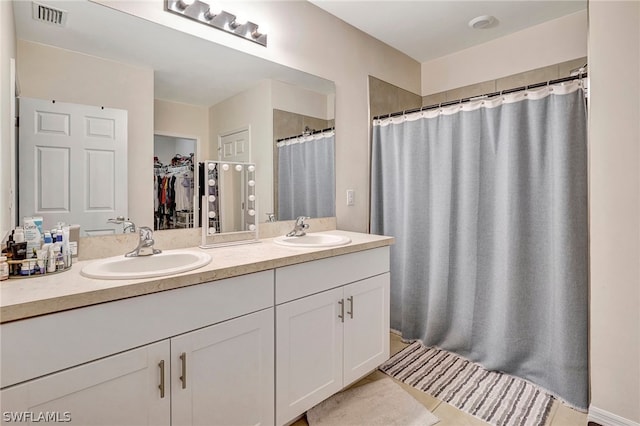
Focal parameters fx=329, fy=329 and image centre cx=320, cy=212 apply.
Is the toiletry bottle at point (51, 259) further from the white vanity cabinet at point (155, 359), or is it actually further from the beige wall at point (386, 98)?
the beige wall at point (386, 98)

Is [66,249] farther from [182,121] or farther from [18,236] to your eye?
[182,121]

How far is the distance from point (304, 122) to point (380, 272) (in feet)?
3.67

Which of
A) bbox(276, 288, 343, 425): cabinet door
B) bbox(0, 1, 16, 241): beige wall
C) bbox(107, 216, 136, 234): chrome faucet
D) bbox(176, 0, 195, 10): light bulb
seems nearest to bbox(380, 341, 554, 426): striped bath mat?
bbox(276, 288, 343, 425): cabinet door

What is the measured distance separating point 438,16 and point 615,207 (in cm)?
167

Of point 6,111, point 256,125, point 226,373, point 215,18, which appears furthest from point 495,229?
Result: point 6,111

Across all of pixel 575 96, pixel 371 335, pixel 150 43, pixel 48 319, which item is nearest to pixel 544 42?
pixel 575 96

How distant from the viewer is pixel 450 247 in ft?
7.54

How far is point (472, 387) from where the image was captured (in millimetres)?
1917

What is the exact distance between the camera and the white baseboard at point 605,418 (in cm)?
152

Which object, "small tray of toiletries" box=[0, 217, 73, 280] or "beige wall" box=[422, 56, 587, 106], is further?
"beige wall" box=[422, 56, 587, 106]

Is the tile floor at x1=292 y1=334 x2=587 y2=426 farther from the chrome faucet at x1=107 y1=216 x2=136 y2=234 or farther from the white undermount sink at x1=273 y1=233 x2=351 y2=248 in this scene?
the chrome faucet at x1=107 y1=216 x2=136 y2=234

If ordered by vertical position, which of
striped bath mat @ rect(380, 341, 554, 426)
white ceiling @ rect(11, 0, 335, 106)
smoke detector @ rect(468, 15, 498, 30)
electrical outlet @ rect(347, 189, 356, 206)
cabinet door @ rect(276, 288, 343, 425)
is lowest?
striped bath mat @ rect(380, 341, 554, 426)

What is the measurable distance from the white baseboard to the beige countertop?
61.4 inches

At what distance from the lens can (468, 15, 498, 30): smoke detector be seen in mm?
2350
